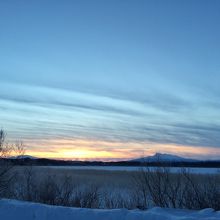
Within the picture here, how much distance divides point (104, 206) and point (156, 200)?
6.48 ft

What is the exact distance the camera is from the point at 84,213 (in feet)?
32.1

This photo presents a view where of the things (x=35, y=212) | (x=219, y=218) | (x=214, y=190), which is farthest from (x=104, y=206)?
(x=219, y=218)

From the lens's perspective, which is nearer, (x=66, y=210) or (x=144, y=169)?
(x=66, y=210)

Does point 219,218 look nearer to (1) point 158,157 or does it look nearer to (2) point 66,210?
(2) point 66,210

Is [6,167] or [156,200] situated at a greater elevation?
[6,167]

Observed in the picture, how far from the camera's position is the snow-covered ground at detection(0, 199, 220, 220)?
902 cm

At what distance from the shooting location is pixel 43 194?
17.1m

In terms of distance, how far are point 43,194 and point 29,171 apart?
2.00 meters

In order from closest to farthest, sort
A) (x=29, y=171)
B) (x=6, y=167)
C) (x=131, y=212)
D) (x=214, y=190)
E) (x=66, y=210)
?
(x=131, y=212) → (x=66, y=210) → (x=214, y=190) → (x=6, y=167) → (x=29, y=171)

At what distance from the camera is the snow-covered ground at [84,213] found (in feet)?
29.6

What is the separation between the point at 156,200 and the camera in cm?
1557

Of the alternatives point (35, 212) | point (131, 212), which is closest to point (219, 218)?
point (131, 212)

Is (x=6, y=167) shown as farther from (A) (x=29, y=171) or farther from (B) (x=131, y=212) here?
(B) (x=131, y=212)

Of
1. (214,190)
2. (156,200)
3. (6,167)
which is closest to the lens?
(214,190)
